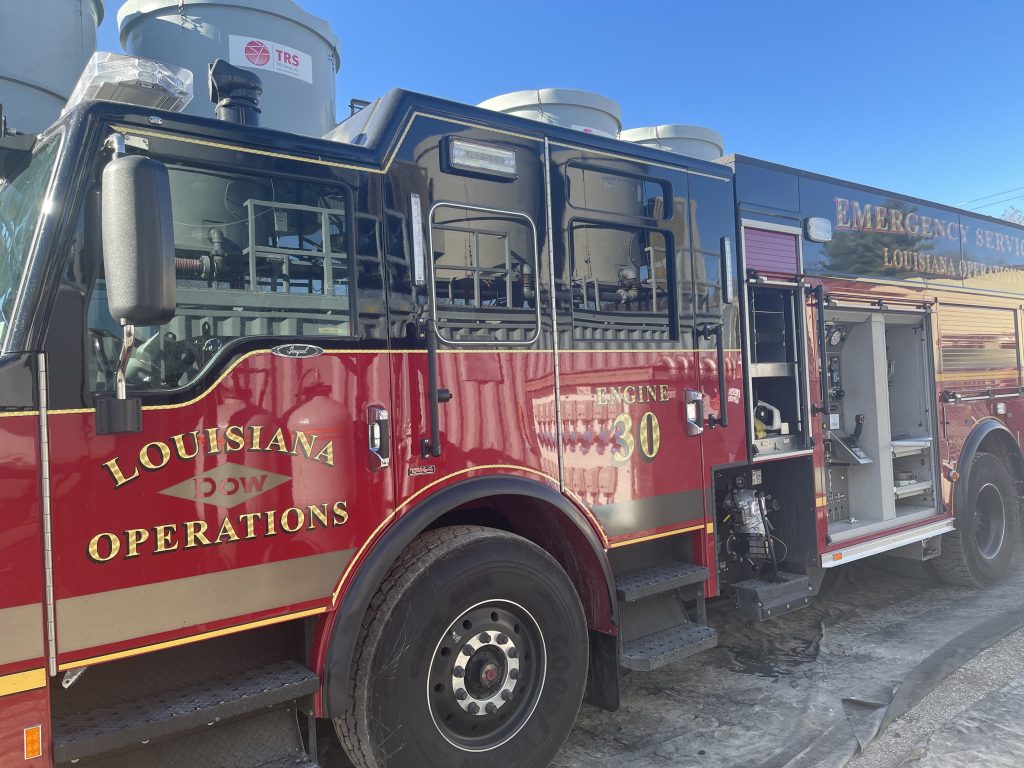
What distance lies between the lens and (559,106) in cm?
577

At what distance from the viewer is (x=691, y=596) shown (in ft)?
13.4

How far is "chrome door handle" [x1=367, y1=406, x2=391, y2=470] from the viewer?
291cm

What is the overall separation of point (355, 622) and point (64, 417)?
3.90 feet

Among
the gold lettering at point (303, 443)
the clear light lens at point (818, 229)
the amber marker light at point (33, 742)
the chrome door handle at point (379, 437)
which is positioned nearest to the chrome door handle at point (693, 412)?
the clear light lens at point (818, 229)

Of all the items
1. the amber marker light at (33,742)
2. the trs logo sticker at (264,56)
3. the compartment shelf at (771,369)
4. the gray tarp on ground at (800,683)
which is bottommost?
the gray tarp on ground at (800,683)

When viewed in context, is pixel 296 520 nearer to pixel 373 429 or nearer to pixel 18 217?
pixel 373 429

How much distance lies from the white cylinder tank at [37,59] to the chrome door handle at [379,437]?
2455 millimetres

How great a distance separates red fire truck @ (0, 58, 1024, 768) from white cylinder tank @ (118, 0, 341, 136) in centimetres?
160

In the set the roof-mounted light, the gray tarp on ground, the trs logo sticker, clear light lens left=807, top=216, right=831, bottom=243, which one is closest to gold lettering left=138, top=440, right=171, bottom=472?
the roof-mounted light

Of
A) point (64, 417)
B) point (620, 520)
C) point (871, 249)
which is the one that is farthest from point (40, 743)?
point (871, 249)

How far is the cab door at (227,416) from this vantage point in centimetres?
232

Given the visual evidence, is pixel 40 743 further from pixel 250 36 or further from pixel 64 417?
pixel 250 36

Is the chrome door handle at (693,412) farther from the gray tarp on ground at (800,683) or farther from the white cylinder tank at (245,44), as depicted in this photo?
the white cylinder tank at (245,44)

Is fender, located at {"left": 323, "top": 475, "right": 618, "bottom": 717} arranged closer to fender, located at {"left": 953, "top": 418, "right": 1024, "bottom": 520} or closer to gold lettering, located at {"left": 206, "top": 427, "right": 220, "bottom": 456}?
gold lettering, located at {"left": 206, "top": 427, "right": 220, "bottom": 456}
